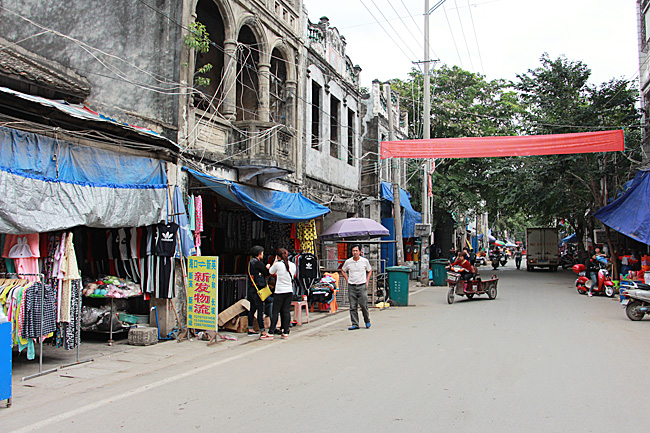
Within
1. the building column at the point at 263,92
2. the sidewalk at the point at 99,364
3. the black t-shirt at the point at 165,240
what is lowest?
the sidewalk at the point at 99,364

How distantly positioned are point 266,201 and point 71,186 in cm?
605

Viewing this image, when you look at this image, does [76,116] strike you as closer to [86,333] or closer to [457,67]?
[86,333]

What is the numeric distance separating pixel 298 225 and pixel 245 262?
2.07 metres

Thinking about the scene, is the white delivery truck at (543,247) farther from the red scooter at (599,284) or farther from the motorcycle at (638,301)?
the motorcycle at (638,301)

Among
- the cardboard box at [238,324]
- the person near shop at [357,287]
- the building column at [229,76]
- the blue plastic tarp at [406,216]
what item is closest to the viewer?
the cardboard box at [238,324]

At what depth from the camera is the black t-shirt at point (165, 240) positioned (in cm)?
950

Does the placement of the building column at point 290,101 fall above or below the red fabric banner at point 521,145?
above

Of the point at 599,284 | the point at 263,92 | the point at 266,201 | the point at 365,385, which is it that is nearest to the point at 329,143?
the point at 263,92

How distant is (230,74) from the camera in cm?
1264

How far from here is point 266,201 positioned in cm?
1338

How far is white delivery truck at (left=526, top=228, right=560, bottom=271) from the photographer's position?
3616cm

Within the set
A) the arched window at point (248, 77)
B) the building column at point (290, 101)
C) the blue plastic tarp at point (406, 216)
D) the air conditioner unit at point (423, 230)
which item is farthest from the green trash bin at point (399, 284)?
the blue plastic tarp at point (406, 216)

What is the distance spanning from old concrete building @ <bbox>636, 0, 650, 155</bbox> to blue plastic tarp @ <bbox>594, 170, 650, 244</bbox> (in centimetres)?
322

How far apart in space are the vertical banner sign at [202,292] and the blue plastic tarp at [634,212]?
47.8ft
